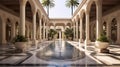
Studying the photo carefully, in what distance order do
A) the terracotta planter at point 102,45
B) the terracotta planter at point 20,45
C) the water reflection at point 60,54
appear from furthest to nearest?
the terracotta planter at point 20,45, the terracotta planter at point 102,45, the water reflection at point 60,54

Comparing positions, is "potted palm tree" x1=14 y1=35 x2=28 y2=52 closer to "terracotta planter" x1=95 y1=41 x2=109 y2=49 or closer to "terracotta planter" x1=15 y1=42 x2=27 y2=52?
"terracotta planter" x1=15 y1=42 x2=27 y2=52

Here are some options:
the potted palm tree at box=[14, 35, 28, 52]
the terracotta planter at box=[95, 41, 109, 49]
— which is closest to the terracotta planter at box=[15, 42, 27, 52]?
the potted palm tree at box=[14, 35, 28, 52]

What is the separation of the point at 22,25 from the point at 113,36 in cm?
1827

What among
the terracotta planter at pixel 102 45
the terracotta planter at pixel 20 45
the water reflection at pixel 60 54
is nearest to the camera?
the water reflection at pixel 60 54

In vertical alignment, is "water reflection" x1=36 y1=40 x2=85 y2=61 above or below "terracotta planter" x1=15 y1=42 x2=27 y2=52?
below

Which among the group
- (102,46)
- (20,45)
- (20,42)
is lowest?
(102,46)

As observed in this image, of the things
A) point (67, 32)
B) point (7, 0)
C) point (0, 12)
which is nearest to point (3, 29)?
point (0, 12)

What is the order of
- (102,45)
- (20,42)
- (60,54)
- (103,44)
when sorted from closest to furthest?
(60,54) < (103,44) < (102,45) < (20,42)

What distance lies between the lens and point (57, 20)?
51.5m

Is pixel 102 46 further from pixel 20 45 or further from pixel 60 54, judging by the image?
pixel 20 45

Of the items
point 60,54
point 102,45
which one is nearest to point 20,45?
point 60,54

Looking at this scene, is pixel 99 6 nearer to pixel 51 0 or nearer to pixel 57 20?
pixel 57 20

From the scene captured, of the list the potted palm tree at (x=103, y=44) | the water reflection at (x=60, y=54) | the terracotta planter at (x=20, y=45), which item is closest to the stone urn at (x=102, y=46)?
the potted palm tree at (x=103, y=44)

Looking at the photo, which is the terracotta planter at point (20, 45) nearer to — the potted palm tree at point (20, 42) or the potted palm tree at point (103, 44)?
the potted palm tree at point (20, 42)
